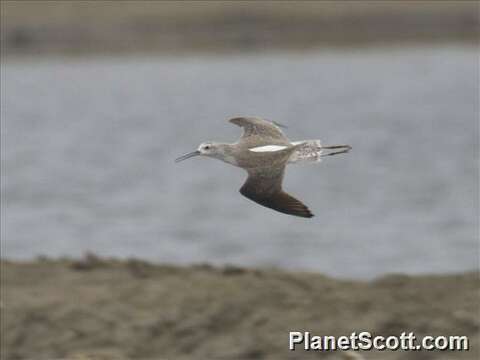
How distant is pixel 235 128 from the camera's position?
24422 millimetres

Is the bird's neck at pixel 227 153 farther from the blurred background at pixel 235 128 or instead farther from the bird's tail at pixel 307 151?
the blurred background at pixel 235 128

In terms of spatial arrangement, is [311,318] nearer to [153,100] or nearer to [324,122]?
[324,122]

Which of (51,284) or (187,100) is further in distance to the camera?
(187,100)

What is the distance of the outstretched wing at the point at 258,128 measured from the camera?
6.88 m

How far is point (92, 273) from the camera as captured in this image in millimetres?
14008

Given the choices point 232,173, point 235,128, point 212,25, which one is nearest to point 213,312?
point 235,128

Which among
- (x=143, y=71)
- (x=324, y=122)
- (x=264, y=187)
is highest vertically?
(x=143, y=71)

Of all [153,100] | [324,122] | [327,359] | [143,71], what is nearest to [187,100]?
[153,100]

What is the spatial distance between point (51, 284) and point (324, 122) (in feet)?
67.7

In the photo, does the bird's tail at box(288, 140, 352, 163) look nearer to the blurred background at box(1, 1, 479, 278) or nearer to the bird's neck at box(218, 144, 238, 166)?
the bird's neck at box(218, 144, 238, 166)

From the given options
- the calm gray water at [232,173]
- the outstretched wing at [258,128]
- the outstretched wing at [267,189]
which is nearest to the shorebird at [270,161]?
the outstretched wing at [267,189]

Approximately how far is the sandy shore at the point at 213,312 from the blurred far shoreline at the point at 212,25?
41900 mm

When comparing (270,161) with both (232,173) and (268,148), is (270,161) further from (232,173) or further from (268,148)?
(232,173)

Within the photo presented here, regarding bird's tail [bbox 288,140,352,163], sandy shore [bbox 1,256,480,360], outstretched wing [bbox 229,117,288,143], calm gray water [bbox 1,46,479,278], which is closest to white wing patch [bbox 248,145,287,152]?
bird's tail [bbox 288,140,352,163]
